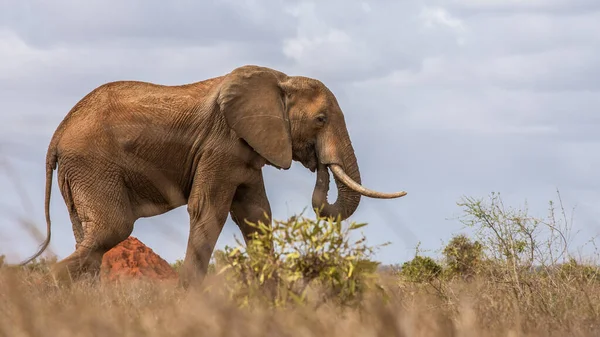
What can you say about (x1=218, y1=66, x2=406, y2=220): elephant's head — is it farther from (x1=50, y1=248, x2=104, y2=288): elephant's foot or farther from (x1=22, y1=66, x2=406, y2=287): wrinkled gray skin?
(x1=50, y1=248, x2=104, y2=288): elephant's foot

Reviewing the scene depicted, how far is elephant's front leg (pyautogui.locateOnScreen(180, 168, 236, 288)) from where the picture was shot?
12.0m

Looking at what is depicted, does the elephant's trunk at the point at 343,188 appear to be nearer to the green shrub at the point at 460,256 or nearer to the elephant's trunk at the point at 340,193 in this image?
the elephant's trunk at the point at 340,193

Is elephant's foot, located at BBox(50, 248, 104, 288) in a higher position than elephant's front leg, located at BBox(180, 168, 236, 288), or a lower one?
lower

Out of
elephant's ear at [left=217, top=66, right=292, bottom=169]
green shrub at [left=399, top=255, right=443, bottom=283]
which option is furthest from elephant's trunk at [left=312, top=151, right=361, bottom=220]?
green shrub at [left=399, top=255, right=443, bottom=283]

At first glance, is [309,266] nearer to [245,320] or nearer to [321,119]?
[245,320]

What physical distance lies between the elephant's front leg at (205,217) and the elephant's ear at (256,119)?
67 cm

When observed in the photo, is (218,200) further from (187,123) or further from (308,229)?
(308,229)

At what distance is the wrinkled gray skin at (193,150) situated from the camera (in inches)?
487

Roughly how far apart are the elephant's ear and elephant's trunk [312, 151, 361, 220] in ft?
1.55

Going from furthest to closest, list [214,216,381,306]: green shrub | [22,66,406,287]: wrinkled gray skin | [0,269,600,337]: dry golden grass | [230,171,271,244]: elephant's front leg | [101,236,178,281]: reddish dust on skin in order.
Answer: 1. [101,236,178,281]: reddish dust on skin
2. [230,171,271,244]: elephant's front leg
3. [22,66,406,287]: wrinkled gray skin
4. [214,216,381,306]: green shrub
5. [0,269,600,337]: dry golden grass

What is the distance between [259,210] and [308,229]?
5.29 m

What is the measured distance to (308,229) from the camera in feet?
23.9

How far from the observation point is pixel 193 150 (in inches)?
492

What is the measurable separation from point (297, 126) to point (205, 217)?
172 cm
